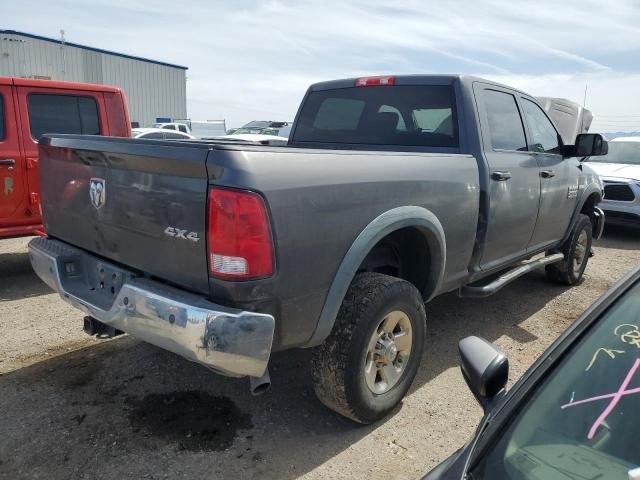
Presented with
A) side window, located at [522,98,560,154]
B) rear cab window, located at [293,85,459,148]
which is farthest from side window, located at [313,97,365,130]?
side window, located at [522,98,560,154]

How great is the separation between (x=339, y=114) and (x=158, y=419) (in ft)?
9.17

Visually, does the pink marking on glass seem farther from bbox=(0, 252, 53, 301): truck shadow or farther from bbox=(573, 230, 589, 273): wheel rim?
bbox=(0, 252, 53, 301): truck shadow

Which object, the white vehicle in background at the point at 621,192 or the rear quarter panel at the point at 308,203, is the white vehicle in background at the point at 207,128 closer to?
the white vehicle in background at the point at 621,192

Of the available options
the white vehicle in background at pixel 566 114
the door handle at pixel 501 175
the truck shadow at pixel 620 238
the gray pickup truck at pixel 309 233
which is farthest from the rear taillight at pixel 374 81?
the white vehicle in background at pixel 566 114

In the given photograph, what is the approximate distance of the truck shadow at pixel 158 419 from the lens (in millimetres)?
2613

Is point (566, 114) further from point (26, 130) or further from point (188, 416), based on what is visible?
point (188, 416)

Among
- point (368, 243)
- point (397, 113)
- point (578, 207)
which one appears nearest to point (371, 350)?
point (368, 243)

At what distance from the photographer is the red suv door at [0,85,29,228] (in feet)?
17.6

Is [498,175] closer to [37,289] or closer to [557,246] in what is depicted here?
[557,246]

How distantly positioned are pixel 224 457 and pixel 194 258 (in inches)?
43.2

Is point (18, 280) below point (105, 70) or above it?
below

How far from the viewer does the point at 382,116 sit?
418 centimetres

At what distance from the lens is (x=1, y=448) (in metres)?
2.68

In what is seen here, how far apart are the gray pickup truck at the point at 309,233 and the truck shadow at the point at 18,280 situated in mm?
2188
